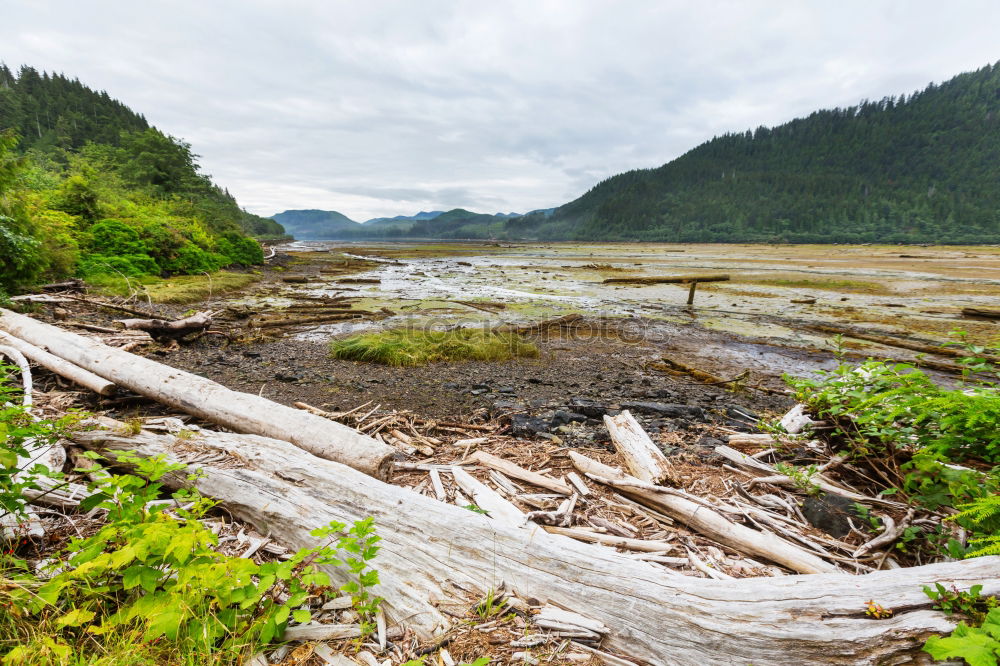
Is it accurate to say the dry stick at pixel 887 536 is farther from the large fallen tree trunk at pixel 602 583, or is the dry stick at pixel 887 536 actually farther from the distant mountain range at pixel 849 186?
the distant mountain range at pixel 849 186

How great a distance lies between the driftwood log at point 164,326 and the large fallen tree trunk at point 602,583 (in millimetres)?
8109

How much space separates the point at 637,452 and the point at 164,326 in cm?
1099

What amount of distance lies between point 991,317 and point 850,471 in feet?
71.5

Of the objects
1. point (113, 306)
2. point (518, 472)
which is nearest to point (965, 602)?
point (518, 472)

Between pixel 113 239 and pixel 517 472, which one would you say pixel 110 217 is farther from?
pixel 517 472

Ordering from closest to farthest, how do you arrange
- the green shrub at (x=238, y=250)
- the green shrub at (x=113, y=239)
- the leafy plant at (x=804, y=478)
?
the leafy plant at (x=804, y=478) < the green shrub at (x=113, y=239) < the green shrub at (x=238, y=250)

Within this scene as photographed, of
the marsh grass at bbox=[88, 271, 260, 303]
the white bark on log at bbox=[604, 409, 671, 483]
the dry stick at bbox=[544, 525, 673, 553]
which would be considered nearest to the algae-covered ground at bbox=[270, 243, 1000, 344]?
the marsh grass at bbox=[88, 271, 260, 303]

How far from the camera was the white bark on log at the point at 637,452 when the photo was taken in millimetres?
3814

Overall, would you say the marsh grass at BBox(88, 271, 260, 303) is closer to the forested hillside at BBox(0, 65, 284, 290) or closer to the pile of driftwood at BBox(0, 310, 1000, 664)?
the forested hillside at BBox(0, 65, 284, 290)

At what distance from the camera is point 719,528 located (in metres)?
2.99

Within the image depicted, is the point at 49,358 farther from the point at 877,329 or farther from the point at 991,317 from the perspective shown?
the point at 991,317

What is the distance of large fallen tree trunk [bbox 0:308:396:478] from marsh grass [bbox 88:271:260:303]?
7052 mm

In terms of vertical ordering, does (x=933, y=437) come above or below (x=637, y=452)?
above

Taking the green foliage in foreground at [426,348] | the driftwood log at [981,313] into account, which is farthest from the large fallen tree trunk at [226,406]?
the driftwood log at [981,313]
